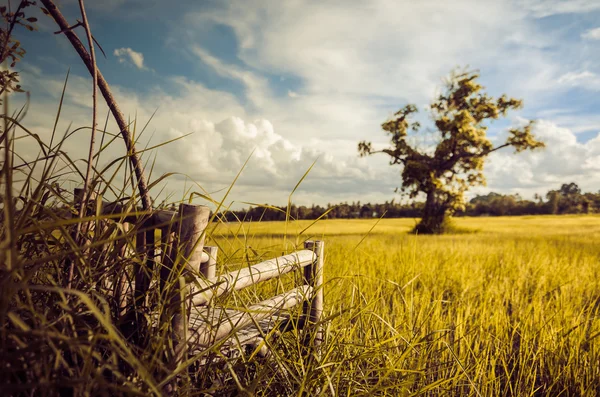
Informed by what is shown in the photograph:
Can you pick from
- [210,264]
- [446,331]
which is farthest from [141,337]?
[446,331]

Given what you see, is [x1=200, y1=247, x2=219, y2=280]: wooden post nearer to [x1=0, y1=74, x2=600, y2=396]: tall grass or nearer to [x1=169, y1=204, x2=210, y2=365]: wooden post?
[x1=0, y1=74, x2=600, y2=396]: tall grass

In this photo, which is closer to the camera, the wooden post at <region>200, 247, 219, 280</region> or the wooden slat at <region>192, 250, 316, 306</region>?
the wooden slat at <region>192, 250, 316, 306</region>

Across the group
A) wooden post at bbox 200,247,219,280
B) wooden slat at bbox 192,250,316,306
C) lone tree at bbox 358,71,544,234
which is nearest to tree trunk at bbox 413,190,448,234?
lone tree at bbox 358,71,544,234

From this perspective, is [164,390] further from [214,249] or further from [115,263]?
[214,249]

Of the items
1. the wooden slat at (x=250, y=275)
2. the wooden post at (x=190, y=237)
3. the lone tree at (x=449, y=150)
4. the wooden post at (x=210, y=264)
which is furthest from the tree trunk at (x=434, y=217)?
the wooden post at (x=190, y=237)

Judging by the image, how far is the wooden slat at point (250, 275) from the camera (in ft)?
4.31

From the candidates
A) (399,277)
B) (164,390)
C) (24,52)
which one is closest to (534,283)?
(399,277)

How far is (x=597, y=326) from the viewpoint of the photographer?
3.08 m

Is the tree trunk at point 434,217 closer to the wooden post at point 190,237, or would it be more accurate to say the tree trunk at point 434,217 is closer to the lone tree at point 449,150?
the lone tree at point 449,150

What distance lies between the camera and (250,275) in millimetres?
1572

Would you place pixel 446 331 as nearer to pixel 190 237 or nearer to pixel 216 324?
pixel 216 324

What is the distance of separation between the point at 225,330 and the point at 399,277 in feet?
12.1

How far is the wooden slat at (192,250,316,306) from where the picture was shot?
4.31ft

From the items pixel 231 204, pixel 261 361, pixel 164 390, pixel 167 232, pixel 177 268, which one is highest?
pixel 231 204
